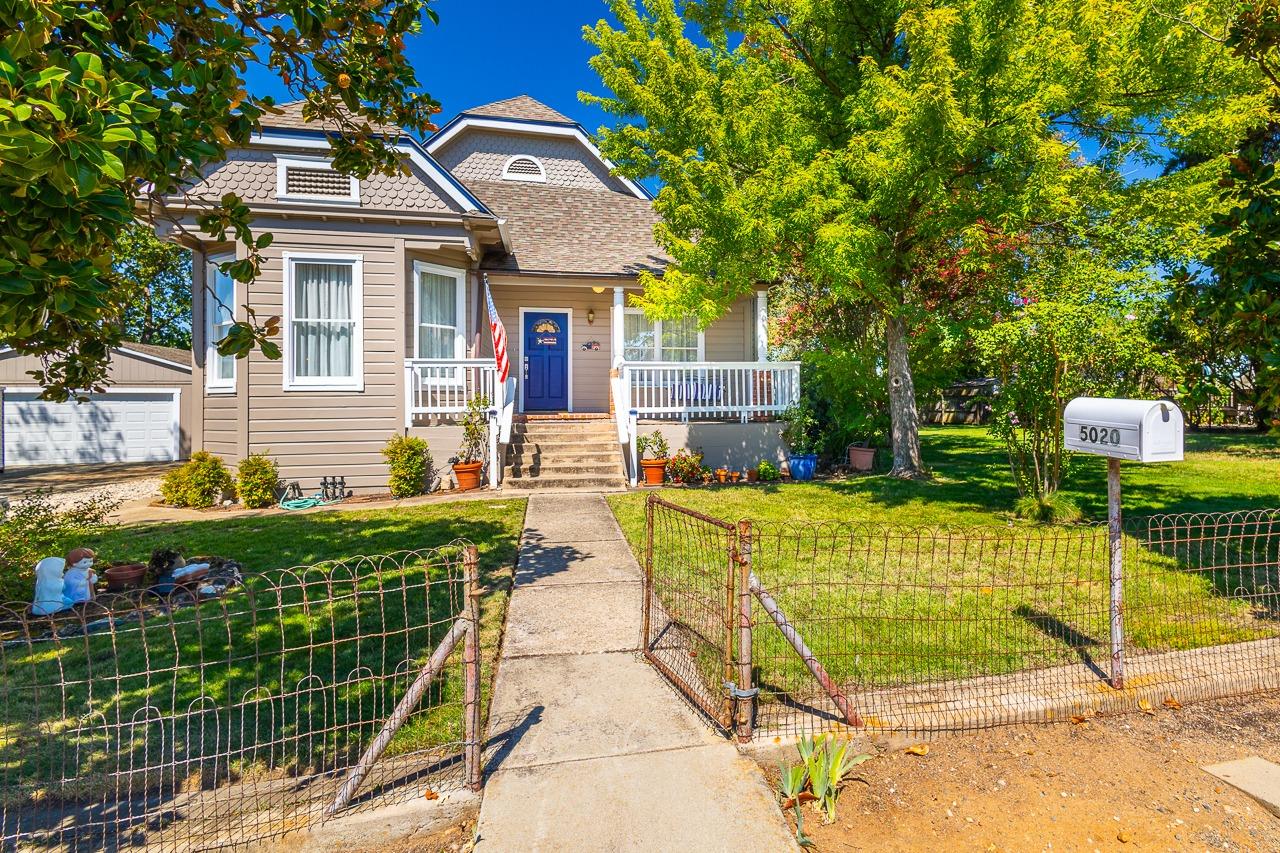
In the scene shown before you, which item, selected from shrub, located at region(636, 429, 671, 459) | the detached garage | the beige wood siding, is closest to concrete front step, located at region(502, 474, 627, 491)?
shrub, located at region(636, 429, 671, 459)

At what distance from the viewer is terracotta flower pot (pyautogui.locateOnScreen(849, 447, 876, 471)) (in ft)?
38.2

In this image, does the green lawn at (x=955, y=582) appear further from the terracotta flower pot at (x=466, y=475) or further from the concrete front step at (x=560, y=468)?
the terracotta flower pot at (x=466, y=475)

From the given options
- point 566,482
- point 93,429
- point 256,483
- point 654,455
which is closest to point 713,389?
point 654,455

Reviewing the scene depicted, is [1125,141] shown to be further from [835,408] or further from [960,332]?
[835,408]

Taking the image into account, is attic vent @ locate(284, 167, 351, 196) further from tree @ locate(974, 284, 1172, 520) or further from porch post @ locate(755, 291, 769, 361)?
tree @ locate(974, 284, 1172, 520)

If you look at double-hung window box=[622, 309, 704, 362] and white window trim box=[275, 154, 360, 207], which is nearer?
white window trim box=[275, 154, 360, 207]

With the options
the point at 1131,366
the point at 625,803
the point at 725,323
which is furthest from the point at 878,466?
the point at 625,803

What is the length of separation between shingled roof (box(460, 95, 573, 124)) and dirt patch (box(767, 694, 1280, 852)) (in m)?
15.2

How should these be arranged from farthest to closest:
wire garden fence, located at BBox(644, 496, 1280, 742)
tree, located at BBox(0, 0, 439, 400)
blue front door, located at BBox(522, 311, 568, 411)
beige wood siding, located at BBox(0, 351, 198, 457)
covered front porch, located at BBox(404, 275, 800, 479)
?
beige wood siding, located at BBox(0, 351, 198, 457)
blue front door, located at BBox(522, 311, 568, 411)
covered front porch, located at BBox(404, 275, 800, 479)
wire garden fence, located at BBox(644, 496, 1280, 742)
tree, located at BBox(0, 0, 439, 400)

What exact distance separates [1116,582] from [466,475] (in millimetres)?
8439

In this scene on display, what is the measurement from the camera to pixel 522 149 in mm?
14727

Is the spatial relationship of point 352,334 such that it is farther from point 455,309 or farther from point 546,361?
point 546,361

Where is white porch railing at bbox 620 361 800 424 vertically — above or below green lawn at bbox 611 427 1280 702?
above

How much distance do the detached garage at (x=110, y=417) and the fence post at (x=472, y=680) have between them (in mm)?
16518
